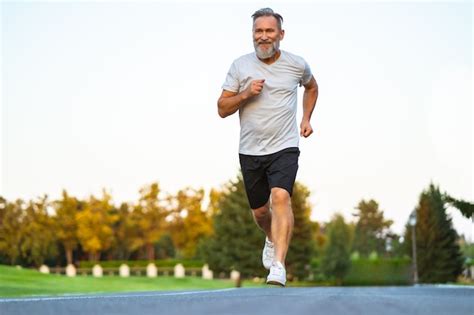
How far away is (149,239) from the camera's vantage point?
191 feet

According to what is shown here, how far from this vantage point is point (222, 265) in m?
49.8

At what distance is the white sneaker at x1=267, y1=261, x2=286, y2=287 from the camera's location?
203 inches

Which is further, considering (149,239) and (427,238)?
(149,239)

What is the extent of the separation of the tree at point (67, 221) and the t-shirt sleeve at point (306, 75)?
166 ft

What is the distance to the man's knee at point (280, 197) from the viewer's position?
5.50 m

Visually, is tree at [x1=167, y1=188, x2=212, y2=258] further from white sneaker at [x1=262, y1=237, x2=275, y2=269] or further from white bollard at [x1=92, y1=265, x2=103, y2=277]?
white sneaker at [x1=262, y1=237, x2=275, y2=269]

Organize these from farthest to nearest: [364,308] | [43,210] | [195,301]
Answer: [43,210] < [195,301] < [364,308]

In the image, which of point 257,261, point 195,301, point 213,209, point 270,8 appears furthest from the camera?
point 213,209

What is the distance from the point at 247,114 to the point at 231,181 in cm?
4378

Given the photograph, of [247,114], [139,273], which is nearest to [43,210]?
[139,273]

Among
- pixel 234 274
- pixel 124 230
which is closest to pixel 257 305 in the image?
pixel 234 274

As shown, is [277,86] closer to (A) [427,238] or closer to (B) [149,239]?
(A) [427,238]

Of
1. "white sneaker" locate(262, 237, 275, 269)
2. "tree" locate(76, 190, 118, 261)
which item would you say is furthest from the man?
"tree" locate(76, 190, 118, 261)

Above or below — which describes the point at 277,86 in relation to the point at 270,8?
below
